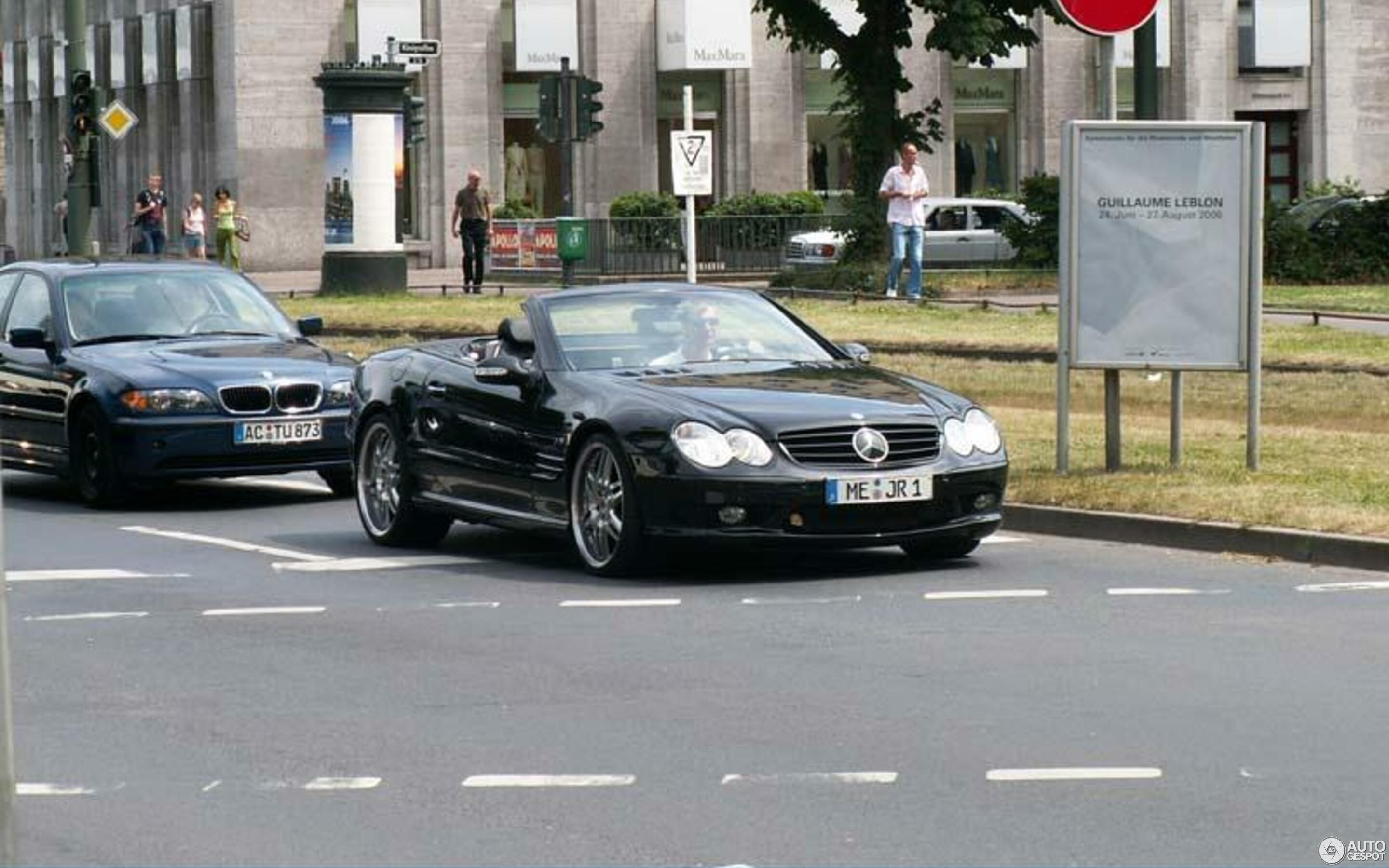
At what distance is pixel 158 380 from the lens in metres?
17.8

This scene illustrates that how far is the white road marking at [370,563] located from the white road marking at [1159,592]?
3.40m

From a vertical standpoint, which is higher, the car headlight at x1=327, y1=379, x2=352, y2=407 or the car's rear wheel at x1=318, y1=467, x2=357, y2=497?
the car headlight at x1=327, y1=379, x2=352, y2=407

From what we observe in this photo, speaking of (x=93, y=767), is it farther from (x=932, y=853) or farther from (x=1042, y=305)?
(x=1042, y=305)

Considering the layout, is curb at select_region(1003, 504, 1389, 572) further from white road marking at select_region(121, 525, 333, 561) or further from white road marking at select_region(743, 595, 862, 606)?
white road marking at select_region(121, 525, 333, 561)

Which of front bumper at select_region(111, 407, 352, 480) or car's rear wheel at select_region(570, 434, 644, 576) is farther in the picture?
front bumper at select_region(111, 407, 352, 480)

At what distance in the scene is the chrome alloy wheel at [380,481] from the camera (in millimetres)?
15500

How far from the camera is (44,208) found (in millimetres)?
73125

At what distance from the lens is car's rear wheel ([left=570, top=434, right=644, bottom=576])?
43.8 ft

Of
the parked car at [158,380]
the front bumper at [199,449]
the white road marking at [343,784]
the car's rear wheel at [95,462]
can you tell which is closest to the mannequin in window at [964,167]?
the parked car at [158,380]

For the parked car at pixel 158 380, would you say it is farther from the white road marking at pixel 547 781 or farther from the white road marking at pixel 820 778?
the white road marking at pixel 820 778

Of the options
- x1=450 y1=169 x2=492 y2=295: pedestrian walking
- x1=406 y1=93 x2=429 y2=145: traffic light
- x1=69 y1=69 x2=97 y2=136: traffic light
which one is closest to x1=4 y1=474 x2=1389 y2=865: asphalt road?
x1=450 y1=169 x2=492 y2=295: pedestrian walking

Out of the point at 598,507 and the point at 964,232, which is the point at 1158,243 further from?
the point at 964,232

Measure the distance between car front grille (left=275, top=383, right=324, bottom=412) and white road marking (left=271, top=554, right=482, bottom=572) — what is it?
3.08m

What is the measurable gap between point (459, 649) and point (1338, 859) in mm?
4825
